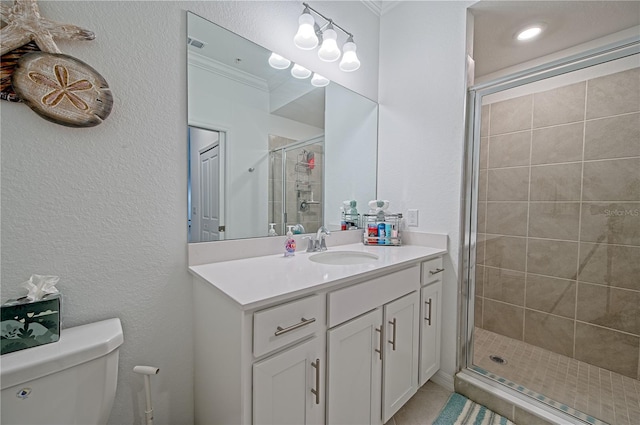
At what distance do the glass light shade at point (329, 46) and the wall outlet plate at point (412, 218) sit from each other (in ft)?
3.68

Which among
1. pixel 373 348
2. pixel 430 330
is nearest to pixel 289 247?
pixel 373 348

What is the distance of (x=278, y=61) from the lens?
1.47 metres

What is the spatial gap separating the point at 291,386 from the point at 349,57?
1.81 m

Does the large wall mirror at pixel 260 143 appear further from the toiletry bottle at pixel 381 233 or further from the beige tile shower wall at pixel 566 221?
the beige tile shower wall at pixel 566 221

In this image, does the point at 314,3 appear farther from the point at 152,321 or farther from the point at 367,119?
the point at 152,321

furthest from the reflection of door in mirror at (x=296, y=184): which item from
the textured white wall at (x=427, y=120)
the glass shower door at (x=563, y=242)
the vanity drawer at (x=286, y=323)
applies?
the glass shower door at (x=563, y=242)

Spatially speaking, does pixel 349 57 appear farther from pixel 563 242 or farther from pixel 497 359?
pixel 497 359

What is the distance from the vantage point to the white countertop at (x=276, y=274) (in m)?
0.82

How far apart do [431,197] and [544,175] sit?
3.02ft

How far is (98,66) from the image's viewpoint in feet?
3.09

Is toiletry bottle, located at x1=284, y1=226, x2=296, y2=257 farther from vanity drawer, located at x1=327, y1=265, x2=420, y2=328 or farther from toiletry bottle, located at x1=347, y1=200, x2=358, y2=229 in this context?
toiletry bottle, located at x1=347, y1=200, x2=358, y2=229

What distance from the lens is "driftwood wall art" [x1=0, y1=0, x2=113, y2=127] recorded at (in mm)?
794

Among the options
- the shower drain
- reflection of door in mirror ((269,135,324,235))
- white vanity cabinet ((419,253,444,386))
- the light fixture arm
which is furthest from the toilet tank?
the shower drain

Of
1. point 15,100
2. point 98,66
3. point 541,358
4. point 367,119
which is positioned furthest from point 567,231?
point 15,100
